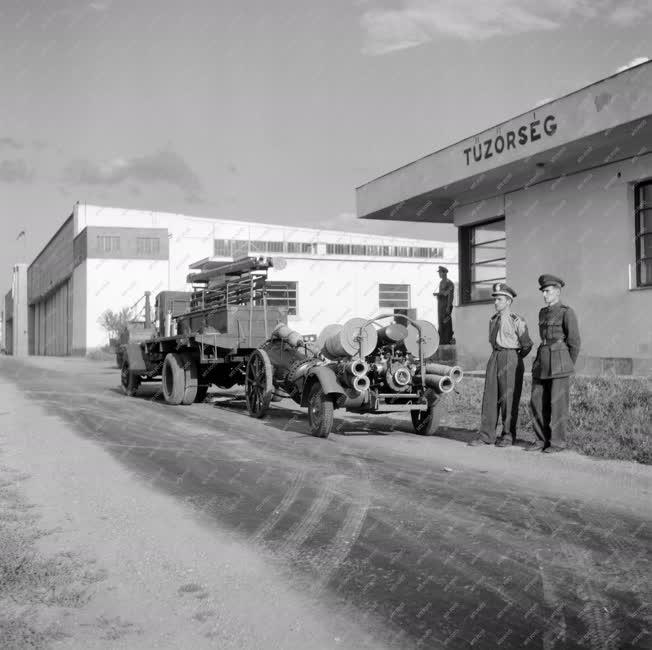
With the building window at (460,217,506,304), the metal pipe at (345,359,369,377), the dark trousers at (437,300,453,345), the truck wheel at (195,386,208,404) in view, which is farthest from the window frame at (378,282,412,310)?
the metal pipe at (345,359,369,377)

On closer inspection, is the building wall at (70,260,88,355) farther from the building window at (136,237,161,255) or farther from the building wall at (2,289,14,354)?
the building wall at (2,289,14,354)

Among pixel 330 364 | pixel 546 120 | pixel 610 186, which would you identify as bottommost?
pixel 330 364

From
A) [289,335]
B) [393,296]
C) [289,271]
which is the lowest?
[289,335]

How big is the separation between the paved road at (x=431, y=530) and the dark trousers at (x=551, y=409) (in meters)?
0.44

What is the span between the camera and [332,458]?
27.1 feet

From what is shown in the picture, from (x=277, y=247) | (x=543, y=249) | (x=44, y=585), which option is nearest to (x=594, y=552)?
(x=44, y=585)

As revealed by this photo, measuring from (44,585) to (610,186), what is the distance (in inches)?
503

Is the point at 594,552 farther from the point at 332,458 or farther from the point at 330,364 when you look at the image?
the point at 330,364

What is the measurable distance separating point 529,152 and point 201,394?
7.66 metres

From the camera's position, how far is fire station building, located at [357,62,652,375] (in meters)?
13.6

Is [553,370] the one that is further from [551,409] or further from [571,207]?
[571,207]

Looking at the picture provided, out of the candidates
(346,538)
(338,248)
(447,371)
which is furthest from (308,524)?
(338,248)

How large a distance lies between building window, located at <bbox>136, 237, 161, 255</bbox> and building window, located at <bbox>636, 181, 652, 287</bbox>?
4459 cm

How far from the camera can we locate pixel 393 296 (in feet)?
160
